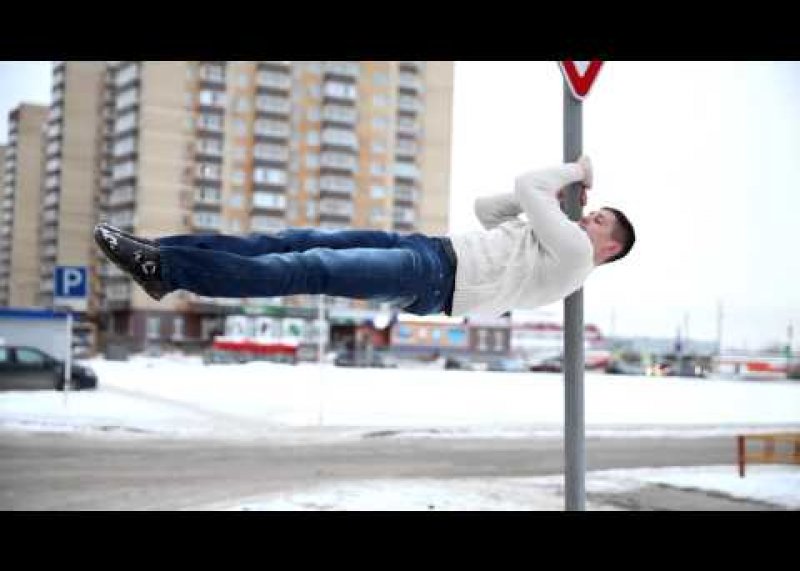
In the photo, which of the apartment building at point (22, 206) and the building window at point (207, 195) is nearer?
the building window at point (207, 195)

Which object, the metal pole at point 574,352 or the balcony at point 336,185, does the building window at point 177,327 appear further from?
the metal pole at point 574,352

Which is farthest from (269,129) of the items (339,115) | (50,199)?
(50,199)

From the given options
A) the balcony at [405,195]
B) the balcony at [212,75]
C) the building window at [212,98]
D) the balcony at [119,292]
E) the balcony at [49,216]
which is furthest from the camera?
the balcony at [49,216]

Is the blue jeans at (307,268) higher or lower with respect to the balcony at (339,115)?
lower

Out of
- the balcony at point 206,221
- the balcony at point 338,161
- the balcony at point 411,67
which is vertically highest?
the balcony at point 411,67

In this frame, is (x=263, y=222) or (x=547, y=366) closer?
(x=547, y=366)

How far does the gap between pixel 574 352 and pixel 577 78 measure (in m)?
0.89

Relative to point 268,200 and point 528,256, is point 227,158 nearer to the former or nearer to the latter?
point 268,200

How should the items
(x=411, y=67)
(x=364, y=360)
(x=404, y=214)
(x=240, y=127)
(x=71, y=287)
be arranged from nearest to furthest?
(x=71, y=287) → (x=364, y=360) → (x=240, y=127) → (x=411, y=67) → (x=404, y=214)

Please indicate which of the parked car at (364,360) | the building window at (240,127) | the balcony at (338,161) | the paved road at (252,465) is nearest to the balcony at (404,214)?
the balcony at (338,161)

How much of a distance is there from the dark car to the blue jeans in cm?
1648

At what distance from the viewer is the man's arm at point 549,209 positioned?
7.29ft

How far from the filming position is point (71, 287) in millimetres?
11609

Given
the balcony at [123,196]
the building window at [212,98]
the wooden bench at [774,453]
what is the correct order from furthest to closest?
the building window at [212,98], the balcony at [123,196], the wooden bench at [774,453]
